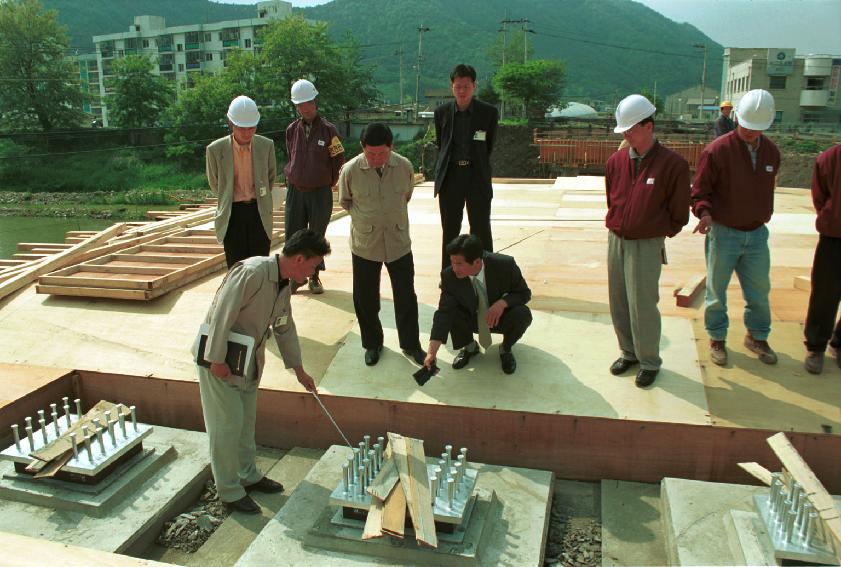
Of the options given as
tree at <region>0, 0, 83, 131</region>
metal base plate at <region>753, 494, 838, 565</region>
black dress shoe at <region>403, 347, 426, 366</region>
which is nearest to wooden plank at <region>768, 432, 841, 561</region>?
metal base plate at <region>753, 494, 838, 565</region>

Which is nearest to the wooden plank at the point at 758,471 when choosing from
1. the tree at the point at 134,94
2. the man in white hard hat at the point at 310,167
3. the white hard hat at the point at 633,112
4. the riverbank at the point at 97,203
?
the white hard hat at the point at 633,112

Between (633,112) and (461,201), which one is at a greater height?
(633,112)

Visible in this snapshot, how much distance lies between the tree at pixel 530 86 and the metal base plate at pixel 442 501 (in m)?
47.3

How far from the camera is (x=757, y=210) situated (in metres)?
3.83

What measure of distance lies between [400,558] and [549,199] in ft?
27.3

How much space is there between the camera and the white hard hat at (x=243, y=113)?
435 cm

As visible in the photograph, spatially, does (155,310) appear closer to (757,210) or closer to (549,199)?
(757,210)

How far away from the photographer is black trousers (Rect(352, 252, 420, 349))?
4301 mm

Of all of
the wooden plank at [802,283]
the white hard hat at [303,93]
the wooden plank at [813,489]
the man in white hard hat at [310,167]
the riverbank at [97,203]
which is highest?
the white hard hat at [303,93]

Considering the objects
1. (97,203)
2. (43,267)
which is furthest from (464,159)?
(97,203)

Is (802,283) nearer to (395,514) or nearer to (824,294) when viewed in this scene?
(824,294)

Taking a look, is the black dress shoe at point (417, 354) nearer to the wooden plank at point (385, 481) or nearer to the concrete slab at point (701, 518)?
the wooden plank at point (385, 481)

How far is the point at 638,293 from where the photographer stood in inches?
149

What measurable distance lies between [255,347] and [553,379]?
6.07 ft
